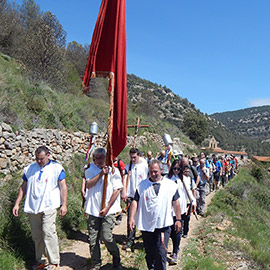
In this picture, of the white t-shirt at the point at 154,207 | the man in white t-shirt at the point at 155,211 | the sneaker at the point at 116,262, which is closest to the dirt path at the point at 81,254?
the sneaker at the point at 116,262

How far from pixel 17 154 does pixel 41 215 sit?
3514 mm

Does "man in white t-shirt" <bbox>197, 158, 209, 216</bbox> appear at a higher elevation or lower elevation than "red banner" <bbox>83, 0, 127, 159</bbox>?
lower

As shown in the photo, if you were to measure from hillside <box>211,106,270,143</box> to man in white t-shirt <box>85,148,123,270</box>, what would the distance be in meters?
165

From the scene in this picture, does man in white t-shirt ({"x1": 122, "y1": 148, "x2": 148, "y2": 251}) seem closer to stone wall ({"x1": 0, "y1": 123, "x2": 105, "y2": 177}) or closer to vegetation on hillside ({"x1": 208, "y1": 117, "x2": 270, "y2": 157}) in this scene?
stone wall ({"x1": 0, "y1": 123, "x2": 105, "y2": 177})

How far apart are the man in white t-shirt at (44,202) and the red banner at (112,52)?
1124mm

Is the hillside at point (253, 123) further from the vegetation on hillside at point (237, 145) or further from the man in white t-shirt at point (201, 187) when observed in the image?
the man in white t-shirt at point (201, 187)

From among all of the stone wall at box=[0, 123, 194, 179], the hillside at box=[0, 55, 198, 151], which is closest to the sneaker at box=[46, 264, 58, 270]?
the stone wall at box=[0, 123, 194, 179]

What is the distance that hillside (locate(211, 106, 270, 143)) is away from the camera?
159387 mm

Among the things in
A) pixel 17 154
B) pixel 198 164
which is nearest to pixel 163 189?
pixel 17 154

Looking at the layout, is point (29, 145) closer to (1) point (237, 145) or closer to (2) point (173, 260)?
(2) point (173, 260)

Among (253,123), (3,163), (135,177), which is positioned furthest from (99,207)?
(253,123)

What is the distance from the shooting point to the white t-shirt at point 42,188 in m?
3.99

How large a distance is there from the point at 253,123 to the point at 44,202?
19074 cm

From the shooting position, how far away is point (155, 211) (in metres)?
3.68
